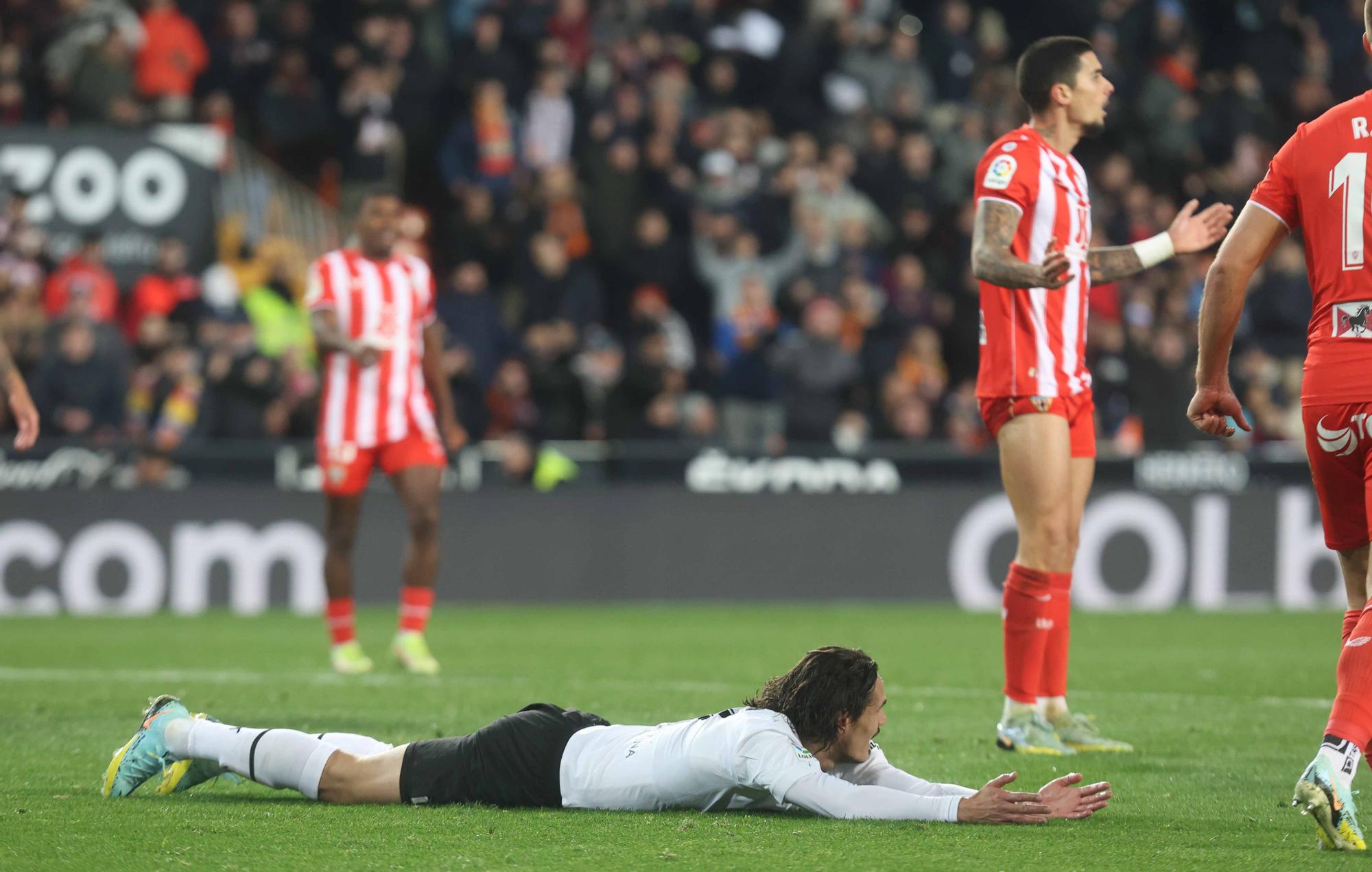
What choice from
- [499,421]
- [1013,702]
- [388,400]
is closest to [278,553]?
[499,421]

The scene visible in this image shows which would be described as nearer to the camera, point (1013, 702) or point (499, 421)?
point (1013, 702)

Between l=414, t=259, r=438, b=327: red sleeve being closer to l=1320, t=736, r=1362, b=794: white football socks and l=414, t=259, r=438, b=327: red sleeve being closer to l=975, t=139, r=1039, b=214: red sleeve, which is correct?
l=975, t=139, r=1039, b=214: red sleeve

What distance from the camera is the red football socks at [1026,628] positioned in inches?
269

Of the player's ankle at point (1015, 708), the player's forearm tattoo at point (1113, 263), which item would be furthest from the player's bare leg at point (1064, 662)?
the player's forearm tattoo at point (1113, 263)

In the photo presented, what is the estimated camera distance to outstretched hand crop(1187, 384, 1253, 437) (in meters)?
4.99

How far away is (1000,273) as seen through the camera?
642 cm

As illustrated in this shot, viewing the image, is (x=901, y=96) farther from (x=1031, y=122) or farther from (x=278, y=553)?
(x=1031, y=122)

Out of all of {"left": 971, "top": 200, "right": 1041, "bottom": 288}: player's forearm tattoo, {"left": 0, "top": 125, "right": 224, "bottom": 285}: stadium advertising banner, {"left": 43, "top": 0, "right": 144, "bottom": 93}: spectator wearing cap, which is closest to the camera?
{"left": 971, "top": 200, "right": 1041, "bottom": 288}: player's forearm tattoo

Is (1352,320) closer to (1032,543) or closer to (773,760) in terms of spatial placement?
(773,760)

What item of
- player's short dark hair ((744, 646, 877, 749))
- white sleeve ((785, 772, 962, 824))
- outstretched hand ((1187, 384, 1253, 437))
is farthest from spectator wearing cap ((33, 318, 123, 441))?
outstretched hand ((1187, 384, 1253, 437))

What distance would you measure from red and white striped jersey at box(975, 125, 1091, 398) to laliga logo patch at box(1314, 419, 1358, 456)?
83.7 inches

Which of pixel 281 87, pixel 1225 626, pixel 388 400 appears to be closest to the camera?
pixel 388 400

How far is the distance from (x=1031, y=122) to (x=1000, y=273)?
107 centimetres

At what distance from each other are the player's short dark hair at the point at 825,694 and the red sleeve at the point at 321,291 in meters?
5.60
